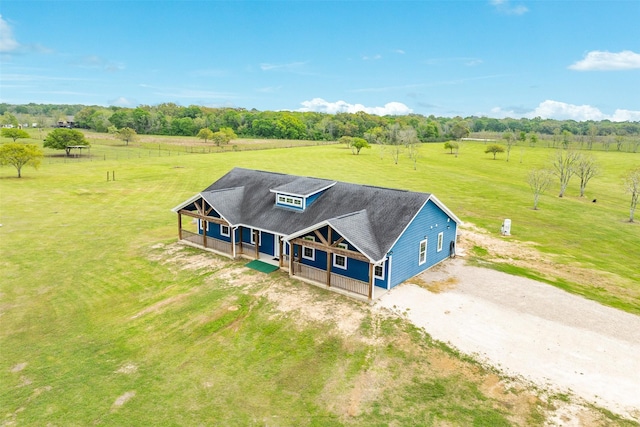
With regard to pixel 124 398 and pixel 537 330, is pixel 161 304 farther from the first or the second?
pixel 537 330

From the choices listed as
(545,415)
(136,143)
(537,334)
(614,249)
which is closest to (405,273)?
(537,334)

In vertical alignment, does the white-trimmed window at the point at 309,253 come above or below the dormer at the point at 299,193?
below

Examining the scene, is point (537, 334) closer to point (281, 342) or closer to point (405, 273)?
point (405, 273)

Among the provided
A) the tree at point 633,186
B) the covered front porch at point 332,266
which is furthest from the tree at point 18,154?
the tree at point 633,186

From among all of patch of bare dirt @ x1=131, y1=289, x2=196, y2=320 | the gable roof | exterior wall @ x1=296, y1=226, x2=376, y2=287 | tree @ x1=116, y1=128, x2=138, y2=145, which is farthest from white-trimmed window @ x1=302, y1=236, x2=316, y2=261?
tree @ x1=116, y1=128, x2=138, y2=145

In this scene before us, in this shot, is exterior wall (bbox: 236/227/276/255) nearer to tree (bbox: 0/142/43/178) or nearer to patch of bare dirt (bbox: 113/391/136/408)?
patch of bare dirt (bbox: 113/391/136/408)

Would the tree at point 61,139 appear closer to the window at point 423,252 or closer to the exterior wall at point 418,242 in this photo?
the exterior wall at point 418,242

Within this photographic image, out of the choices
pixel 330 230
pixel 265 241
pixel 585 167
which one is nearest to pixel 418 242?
pixel 330 230
